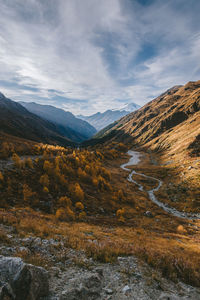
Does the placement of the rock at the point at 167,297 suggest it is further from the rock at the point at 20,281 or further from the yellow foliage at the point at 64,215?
the yellow foliage at the point at 64,215

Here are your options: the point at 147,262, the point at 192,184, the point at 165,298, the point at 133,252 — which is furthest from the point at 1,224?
the point at 192,184

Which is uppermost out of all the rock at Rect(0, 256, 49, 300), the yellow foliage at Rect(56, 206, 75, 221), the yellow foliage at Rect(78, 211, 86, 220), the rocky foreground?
the rock at Rect(0, 256, 49, 300)

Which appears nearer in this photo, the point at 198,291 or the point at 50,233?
the point at 198,291

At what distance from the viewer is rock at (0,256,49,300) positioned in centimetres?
453

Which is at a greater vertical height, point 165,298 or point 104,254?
point 165,298

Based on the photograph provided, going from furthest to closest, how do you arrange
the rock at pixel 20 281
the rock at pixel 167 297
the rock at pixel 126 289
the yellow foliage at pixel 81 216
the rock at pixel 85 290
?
the yellow foliage at pixel 81 216
the rock at pixel 126 289
the rock at pixel 167 297
the rock at pixel 85 290
the rock at pixel 20 281

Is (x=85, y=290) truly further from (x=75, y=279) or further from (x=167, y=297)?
(x=167, y=297)

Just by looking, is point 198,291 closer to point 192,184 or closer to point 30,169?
point 30,169

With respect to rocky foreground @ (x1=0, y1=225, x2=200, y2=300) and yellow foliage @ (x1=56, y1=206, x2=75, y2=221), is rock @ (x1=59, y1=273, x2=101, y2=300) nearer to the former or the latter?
rocky foreground @ (x1=0, y1=225, x2=200, y2=300)

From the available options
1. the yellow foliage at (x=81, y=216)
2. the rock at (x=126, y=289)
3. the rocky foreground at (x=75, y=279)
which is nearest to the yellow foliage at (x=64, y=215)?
the yellow foliage at (x=81, y=216)

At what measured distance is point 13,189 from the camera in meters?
28.1

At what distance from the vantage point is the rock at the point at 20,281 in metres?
4.53

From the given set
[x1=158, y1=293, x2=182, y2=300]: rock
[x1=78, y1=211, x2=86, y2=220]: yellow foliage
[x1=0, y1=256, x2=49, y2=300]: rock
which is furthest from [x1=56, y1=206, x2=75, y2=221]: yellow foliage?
[x1=158, y1=293, x2=182, y2=300]: rock

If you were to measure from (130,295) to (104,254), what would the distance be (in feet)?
12.2
